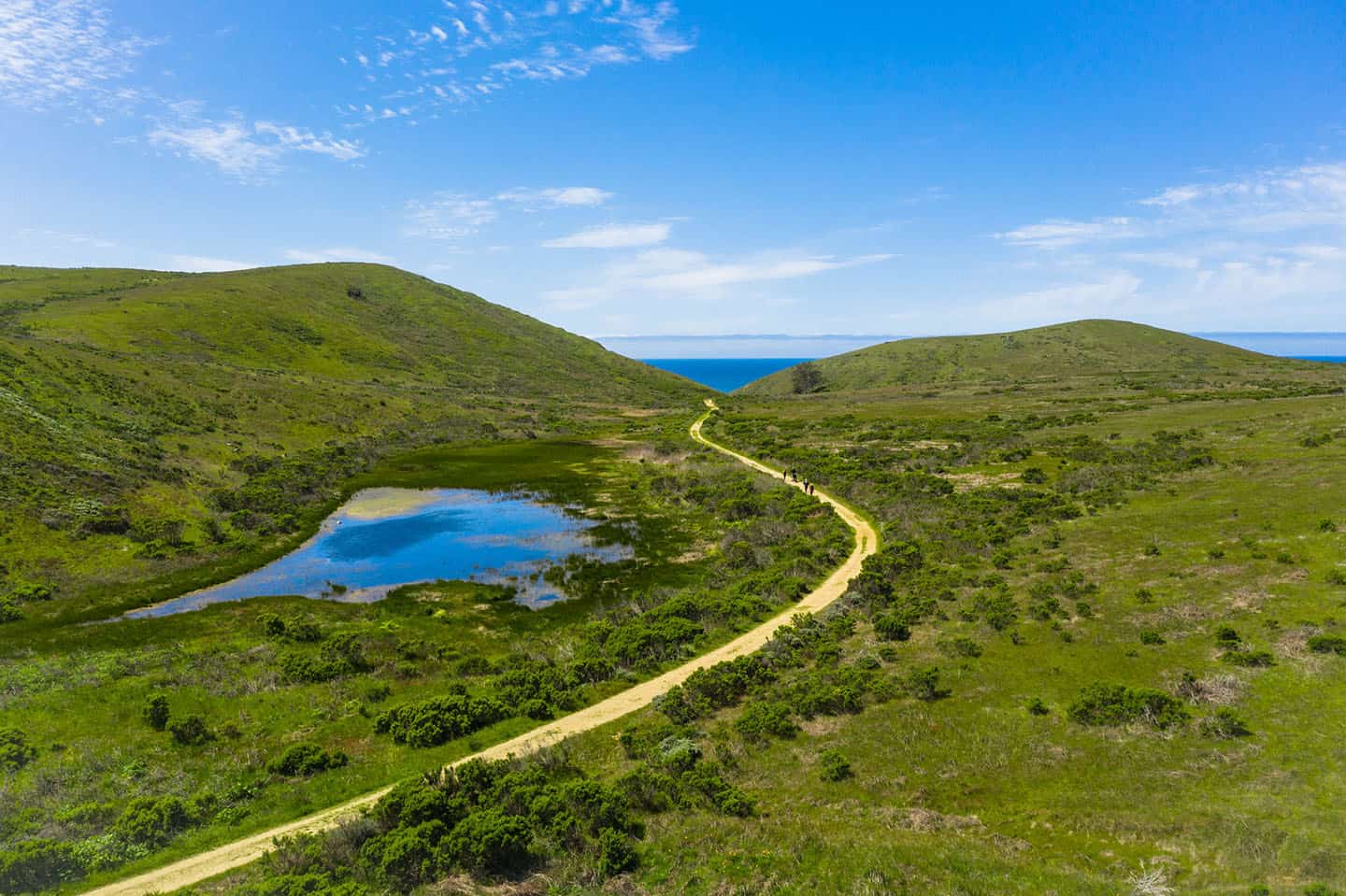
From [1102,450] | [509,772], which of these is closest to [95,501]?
[509,772]

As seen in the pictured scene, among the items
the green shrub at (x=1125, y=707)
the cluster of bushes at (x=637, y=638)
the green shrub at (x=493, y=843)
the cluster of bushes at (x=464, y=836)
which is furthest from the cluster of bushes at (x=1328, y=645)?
the green shrub at (x=493, y=843)

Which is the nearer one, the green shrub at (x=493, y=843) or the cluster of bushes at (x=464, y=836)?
the cluster of bushes at (x=464, y=836)

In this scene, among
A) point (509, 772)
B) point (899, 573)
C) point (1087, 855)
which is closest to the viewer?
point (1087, 855)

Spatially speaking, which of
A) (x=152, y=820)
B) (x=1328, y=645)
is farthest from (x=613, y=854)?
(x=1328, y=645)

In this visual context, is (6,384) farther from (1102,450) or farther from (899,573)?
(1102,450)

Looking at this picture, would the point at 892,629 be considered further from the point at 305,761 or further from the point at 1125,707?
the point at 305,761

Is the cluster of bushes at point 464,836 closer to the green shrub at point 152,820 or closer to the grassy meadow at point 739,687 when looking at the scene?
the grassy meadow at point 739,687
